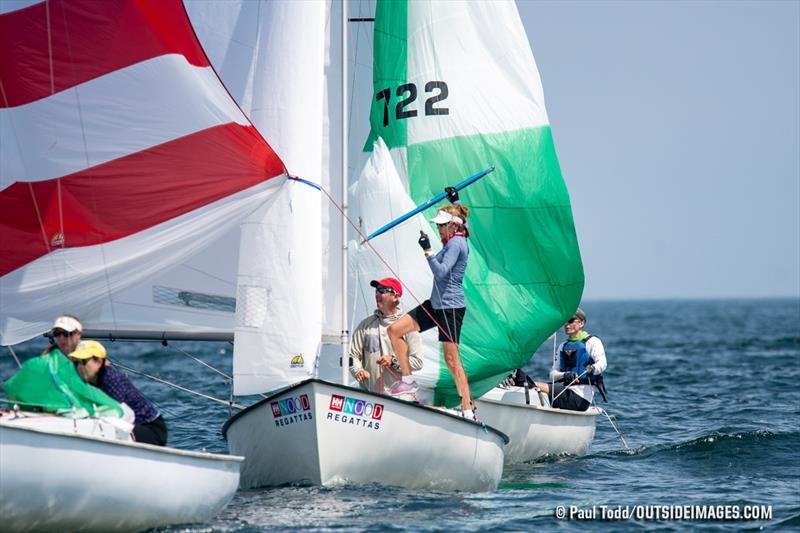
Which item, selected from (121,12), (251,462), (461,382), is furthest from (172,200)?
(461,382)

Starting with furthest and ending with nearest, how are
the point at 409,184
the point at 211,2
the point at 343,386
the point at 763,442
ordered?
the point at 763,442 < the point at 409,184 < the point at 211,2 < the point at 343,386

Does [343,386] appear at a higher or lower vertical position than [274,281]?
lower

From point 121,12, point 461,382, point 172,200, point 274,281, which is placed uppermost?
point 121,12

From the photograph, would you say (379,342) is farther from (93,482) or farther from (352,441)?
(93,482)

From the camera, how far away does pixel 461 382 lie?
35.8 feet

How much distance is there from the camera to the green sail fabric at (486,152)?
12758mm

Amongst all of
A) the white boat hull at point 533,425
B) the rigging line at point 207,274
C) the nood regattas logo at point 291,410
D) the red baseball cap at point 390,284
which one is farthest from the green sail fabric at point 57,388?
the white boat hull at point 533,425

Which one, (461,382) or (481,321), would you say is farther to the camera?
(481,321)

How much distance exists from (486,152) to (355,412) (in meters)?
4.06

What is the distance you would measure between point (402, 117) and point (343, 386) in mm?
3884

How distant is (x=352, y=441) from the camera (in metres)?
10.0

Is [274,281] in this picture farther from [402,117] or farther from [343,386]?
[402,117]

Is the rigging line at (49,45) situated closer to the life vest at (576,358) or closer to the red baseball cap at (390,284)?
the red baseball cap at (390,284)

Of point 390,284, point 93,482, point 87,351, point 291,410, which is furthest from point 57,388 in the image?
point 390,284
